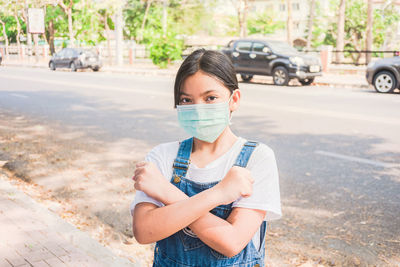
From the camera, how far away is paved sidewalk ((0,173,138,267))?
2984 millimetres

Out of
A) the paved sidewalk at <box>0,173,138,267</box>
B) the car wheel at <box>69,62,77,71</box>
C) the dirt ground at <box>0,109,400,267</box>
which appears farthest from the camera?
the car wheel at <box>69,62,77,71</box>

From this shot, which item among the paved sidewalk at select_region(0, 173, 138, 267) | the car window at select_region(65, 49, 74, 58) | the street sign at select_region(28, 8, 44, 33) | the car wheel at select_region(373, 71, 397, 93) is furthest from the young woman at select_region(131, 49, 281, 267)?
the street sign at select_region(28, 8, 44, 33)

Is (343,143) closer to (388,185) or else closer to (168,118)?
(388,185)

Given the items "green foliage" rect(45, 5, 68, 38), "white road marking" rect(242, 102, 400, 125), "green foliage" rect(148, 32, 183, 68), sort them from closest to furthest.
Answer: "white road marking" rect(242, 102, 400, 125), "green foliage" rect(148, 32, 183, 68), "green foliage" rect(45, 5, 68, 38)

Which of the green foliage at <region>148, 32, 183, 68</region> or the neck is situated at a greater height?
the green foliage at <region>148, 32, 183, 68</region>

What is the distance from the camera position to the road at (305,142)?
3795mm

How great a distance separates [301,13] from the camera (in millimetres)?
74375

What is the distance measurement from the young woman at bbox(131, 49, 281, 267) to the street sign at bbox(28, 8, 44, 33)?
3763 cm

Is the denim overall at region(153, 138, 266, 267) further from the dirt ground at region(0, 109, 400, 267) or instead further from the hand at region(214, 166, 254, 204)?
the dirt ground at region(0, 109, 400, 267)

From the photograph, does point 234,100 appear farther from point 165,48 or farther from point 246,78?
point 165,48

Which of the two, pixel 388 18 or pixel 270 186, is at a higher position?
pixel 388 18

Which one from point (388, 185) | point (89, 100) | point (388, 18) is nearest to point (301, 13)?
point (388, 18)

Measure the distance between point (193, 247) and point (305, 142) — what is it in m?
5.95

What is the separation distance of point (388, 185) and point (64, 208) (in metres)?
3.60
